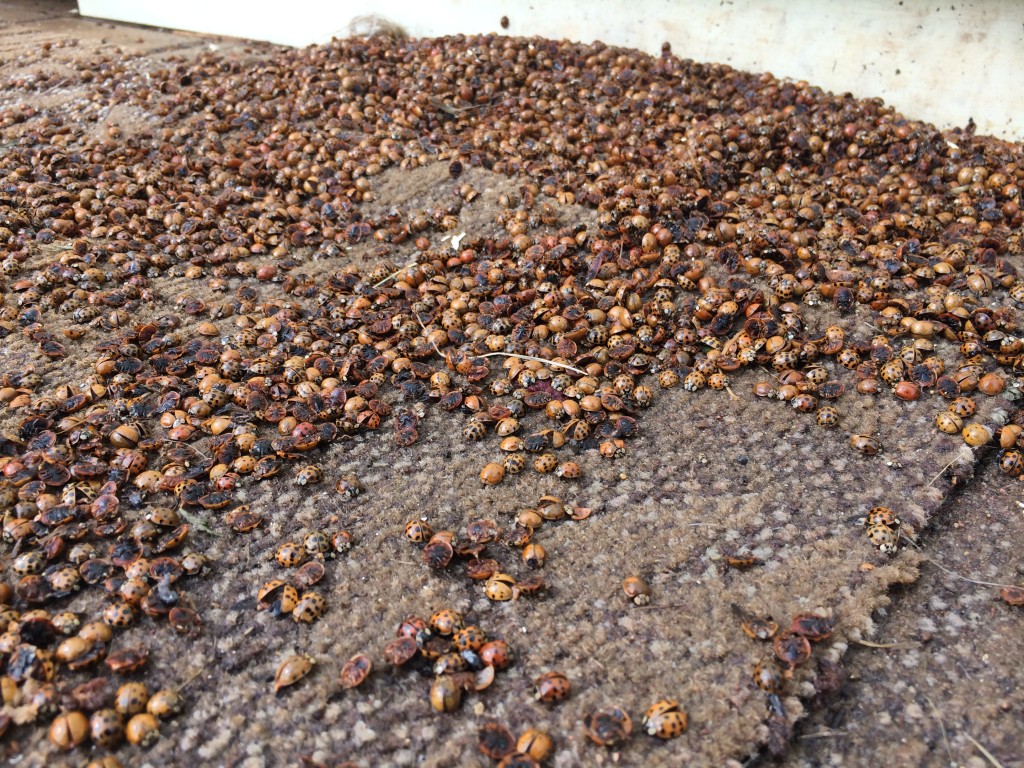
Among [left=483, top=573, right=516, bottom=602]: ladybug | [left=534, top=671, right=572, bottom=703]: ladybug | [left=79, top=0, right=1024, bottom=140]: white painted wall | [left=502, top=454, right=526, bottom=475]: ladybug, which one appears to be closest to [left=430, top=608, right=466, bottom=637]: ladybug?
[left=483, top=573, right=516, bottom=602]: ladybug

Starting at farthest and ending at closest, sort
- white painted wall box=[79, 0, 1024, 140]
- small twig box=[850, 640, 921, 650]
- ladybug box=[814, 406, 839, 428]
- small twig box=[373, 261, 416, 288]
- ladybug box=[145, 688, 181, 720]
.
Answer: white painted wall box=[79, 0, 1024, 140] → small twig box=[373, 261, 416, 288] → ladybug box=[814, 406, 839, 428] → small twig box=[850, 640, 921, 650] → ladybug box=[145, 688, 181, 720]

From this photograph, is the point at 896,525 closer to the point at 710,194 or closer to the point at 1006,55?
the point at 710,194

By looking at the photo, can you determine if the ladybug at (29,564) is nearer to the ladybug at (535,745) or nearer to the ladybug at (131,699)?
the ladybug at (131,699)

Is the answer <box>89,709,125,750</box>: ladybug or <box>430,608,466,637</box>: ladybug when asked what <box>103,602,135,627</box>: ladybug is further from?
<box>430,608,466,637</box>: ladybug

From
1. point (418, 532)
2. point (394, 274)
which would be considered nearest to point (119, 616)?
point (418, 532)

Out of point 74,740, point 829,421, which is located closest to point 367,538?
point 74,740

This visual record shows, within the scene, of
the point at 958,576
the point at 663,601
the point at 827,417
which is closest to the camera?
the point at 663,601

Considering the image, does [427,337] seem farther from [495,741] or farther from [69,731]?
[69,731]
